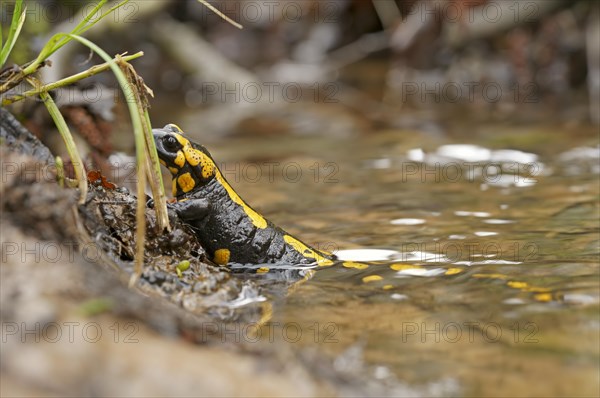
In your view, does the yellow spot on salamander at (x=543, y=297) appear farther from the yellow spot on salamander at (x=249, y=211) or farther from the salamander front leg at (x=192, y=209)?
the salamander front leg at (x=192, y=209)

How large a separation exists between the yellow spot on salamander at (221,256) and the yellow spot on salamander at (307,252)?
0.32m

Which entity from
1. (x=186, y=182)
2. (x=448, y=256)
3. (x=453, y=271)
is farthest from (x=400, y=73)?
(x=453, y=271)

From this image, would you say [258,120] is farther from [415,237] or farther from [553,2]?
[415,237]

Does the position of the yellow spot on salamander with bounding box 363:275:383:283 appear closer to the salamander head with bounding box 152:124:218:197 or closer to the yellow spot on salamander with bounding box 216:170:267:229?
the yellow spot on salamander with bounding box 216:170:267:229

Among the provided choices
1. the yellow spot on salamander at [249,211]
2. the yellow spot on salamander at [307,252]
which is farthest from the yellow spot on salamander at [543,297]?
the yellow spot on salamander at [249,211]

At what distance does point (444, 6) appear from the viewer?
11.3m

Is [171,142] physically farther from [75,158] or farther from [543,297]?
[543,297]

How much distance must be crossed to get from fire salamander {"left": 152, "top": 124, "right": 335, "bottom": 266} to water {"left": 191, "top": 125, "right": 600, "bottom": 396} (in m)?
0.30

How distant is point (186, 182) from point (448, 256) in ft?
5.07

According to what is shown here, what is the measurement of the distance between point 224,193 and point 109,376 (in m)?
2.09

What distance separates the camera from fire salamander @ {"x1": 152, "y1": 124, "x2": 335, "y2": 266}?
4.04 metres

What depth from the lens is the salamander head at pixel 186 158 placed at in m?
4.28

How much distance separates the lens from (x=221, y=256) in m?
4.02

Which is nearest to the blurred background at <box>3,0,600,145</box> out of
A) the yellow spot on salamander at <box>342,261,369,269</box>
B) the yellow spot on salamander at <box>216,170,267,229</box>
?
the yellow spot on salamander at <box>216,170,267,229</box>
